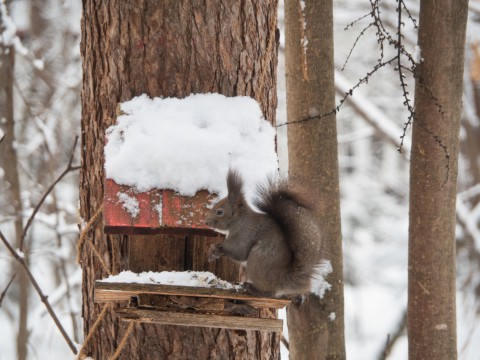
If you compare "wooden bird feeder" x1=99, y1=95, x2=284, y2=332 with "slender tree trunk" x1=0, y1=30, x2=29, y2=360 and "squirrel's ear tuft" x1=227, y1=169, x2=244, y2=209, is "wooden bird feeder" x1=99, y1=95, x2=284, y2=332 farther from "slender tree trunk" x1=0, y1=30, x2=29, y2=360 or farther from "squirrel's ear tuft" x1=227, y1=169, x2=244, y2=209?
"slender tree trunk" x1=0, y1=30, x2=29, y2=360

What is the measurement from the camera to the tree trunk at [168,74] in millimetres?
2438

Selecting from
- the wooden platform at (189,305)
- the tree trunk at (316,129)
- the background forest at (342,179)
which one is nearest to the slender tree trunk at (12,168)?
the background forest at (342,179)

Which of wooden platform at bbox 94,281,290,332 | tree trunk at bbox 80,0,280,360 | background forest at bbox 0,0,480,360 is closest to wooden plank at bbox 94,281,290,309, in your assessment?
wooden platform at bbox 94,281,290,332

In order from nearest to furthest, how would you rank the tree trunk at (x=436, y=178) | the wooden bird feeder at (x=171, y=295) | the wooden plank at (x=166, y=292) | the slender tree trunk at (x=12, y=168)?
the wooden plank at (x=166, y=292), the wooden bird feeder at (x=171, y=295), the tree trunk at (x=436, y=178), the slender tree trunk at (x=12, y=168)

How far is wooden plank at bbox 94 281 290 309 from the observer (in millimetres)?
2055

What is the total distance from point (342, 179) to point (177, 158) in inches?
306

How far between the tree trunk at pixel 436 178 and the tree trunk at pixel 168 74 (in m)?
0.70

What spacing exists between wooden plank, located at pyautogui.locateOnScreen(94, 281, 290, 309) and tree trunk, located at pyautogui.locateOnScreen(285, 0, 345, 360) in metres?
0.94

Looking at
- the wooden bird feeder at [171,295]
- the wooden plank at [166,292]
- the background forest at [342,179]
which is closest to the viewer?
the wooden plank at [166,292]

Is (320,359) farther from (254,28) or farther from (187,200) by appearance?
(254,28)

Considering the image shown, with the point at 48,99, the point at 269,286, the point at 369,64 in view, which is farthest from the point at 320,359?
the point at 369,64

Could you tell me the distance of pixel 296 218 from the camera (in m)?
2.22

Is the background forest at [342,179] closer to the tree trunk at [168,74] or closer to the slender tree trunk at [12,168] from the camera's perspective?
the slender tree trunk at [12,168]

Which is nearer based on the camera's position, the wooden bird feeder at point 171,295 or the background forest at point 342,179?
the wooden bird feeder at point 171,295
